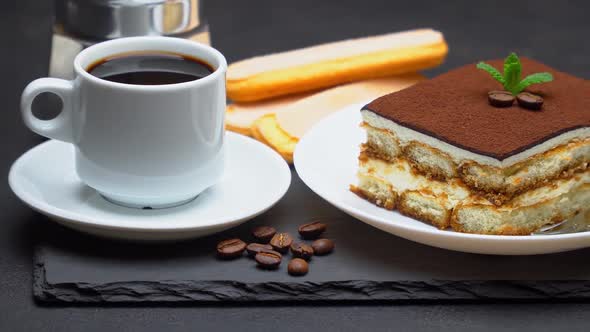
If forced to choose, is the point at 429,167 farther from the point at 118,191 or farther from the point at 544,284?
the point at 118,191

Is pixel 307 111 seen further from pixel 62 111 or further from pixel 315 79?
pixel 62 111

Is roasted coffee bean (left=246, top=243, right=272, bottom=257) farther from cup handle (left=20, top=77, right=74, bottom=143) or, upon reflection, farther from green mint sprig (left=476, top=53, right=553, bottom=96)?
green mint sprig (left=476, top=53, right=553, bottom=96)

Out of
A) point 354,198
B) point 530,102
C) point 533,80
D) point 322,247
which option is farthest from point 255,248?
point 533,80

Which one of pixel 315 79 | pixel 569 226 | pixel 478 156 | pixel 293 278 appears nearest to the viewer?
pixel 293 278

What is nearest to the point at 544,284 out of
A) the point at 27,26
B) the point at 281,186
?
the point at 281,186

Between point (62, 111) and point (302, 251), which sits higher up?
point (62, 111)

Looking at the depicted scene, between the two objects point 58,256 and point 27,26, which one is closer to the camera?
point 58,256

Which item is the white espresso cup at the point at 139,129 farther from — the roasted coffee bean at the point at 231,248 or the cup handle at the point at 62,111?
the roasted coffee bean at the point at 231,248
